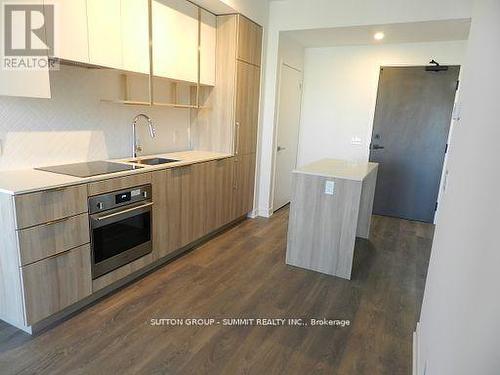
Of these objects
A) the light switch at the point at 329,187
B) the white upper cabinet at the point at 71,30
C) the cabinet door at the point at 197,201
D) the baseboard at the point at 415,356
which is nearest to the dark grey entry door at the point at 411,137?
the light switch at the point at 329,187

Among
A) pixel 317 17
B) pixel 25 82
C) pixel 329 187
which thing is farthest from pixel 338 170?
pixel 25 82

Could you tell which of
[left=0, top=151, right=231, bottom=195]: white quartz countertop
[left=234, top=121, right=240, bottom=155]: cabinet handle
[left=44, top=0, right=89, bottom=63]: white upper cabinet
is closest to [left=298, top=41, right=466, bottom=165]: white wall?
[left=234, top=121, right=240, bottom=155]: cabinet handle

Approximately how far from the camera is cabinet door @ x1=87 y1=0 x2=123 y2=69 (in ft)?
7.45

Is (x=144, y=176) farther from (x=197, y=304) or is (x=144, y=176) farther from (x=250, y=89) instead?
(x=250, y=89)

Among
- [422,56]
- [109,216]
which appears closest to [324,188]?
[109,216]

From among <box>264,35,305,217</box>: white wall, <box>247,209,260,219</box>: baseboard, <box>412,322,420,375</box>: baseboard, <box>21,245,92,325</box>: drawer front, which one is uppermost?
<box>264,35,305,217</box>: white wall

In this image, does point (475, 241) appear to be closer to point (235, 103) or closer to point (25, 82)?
point (25, 82)

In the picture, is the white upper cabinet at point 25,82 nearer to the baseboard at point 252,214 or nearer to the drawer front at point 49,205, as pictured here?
the drawer front at point 49,205

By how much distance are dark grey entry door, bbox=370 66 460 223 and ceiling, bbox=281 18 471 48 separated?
1.43 ft

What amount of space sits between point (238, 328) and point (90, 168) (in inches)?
62.7

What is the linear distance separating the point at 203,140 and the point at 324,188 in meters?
1.71

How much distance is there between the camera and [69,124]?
2.57 m

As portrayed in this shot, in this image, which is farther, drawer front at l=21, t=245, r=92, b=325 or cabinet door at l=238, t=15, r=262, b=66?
cabinet door at l=238, t=15, r=262, b=66

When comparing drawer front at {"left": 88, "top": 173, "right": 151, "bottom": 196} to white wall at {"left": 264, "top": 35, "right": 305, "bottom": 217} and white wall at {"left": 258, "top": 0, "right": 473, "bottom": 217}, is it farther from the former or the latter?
white wall at {"left": 264, "top": 35, "right": 305, "bottom": 217}
